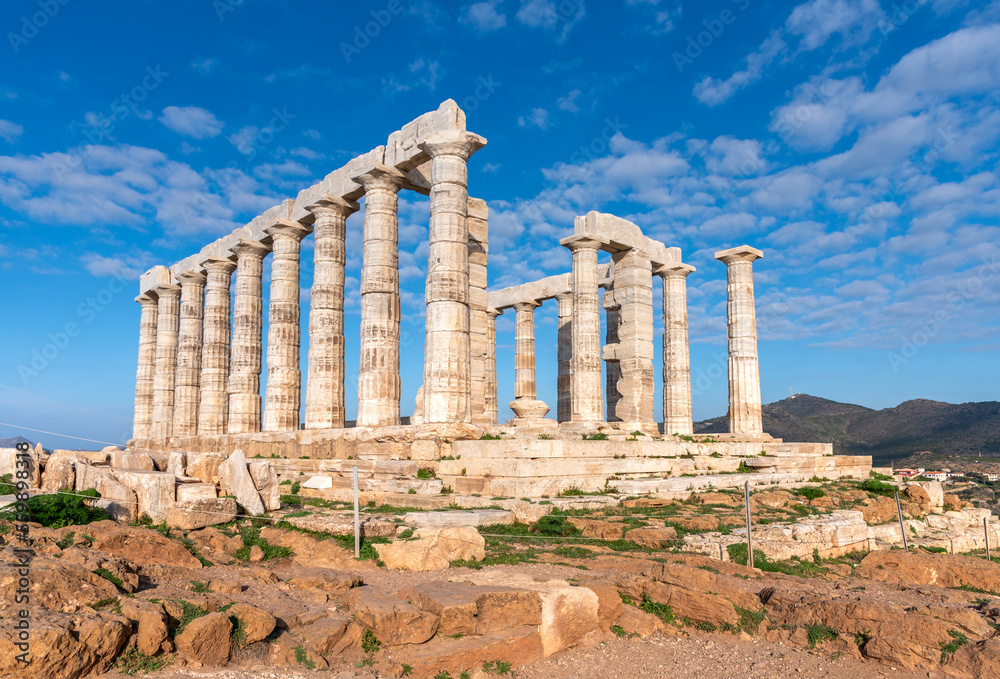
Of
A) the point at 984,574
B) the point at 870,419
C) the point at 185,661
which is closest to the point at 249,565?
the point at 185,661

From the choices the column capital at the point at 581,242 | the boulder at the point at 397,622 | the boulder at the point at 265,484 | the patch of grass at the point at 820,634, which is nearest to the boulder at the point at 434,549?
the boulder at the point at 397,622

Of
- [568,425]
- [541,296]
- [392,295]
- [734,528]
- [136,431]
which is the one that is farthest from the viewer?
[136,431]

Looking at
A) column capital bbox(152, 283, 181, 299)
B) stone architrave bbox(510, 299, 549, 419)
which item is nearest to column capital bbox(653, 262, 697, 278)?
stone architrave bbox(510, 299, 549, 419)

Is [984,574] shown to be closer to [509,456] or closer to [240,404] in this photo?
[509,456]

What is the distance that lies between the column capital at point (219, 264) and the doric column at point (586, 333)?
53.2 ft

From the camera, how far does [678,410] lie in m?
28.5

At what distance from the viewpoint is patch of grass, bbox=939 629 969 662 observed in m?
6.32

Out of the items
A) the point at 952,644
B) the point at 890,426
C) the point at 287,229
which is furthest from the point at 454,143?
the point at 890,426

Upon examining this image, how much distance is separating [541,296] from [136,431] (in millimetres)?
24016

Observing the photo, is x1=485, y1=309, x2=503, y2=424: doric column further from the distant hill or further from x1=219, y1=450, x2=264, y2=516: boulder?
the distant hill

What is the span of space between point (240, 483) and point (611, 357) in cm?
1982

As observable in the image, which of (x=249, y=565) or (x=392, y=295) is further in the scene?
(x=392, y=295)

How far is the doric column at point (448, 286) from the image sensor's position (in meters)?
19.6

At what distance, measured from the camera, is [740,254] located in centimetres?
2928
